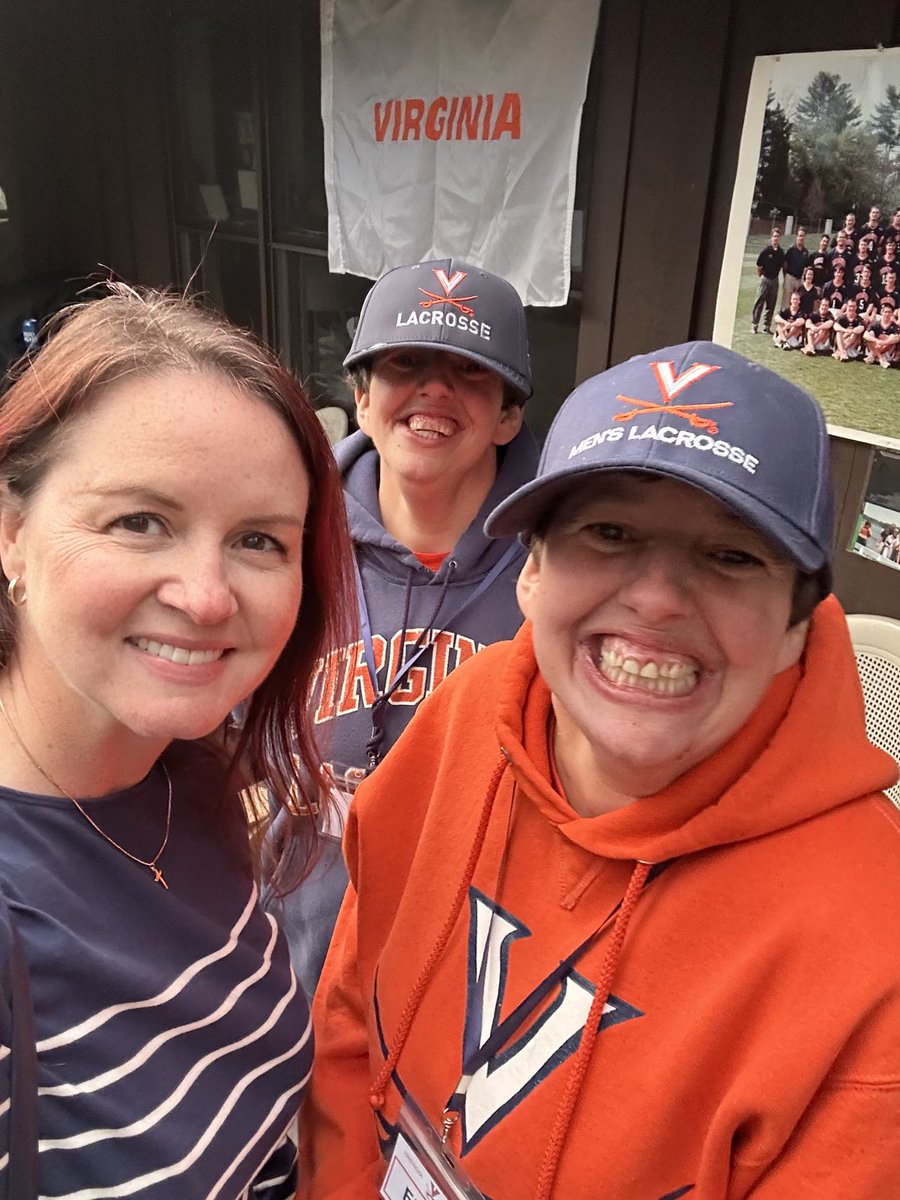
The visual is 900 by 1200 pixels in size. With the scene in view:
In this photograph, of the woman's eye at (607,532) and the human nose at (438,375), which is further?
the human nose at (438,375)

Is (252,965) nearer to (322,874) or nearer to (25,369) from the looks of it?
(322,874)

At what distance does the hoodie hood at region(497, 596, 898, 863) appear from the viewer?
834 millimetres

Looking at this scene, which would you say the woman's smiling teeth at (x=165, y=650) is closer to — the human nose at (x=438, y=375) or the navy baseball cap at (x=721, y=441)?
the navy baseball cap at (x=721, y=441)

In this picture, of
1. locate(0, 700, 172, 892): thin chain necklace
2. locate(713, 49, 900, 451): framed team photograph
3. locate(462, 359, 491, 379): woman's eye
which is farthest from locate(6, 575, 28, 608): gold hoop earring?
locate(713, 49, 900, 451): framed team photograph

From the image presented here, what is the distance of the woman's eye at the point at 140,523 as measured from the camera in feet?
2.75

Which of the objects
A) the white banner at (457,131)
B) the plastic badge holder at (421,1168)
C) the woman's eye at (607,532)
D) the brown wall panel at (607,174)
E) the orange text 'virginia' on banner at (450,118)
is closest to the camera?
the woman's eye at (607,532)

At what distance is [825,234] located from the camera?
7.05 ft

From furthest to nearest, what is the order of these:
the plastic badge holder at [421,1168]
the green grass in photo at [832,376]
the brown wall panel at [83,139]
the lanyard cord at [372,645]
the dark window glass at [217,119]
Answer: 1. the brown wall panel at [83,139]
2. the dark window glass at [217,119]
3. the green grass in photo at [832,376]
4. the lanyard cord at [372,645]
5. the plastic badge holder at [421,1168]

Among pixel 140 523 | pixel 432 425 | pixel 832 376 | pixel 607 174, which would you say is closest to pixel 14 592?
pixel 140 523

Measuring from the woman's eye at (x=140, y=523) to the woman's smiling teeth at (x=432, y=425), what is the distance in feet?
3.13

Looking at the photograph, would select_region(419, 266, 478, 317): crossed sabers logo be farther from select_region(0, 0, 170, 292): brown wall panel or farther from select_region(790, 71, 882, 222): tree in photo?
select_region(0, 0, 170, 292): brown wall panel

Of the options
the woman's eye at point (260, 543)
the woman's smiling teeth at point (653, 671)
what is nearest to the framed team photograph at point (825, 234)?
the woman's smiling teeth at point (653, 671)

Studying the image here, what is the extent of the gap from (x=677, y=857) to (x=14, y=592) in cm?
74

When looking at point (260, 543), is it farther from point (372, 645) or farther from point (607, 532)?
point (372, 645)
